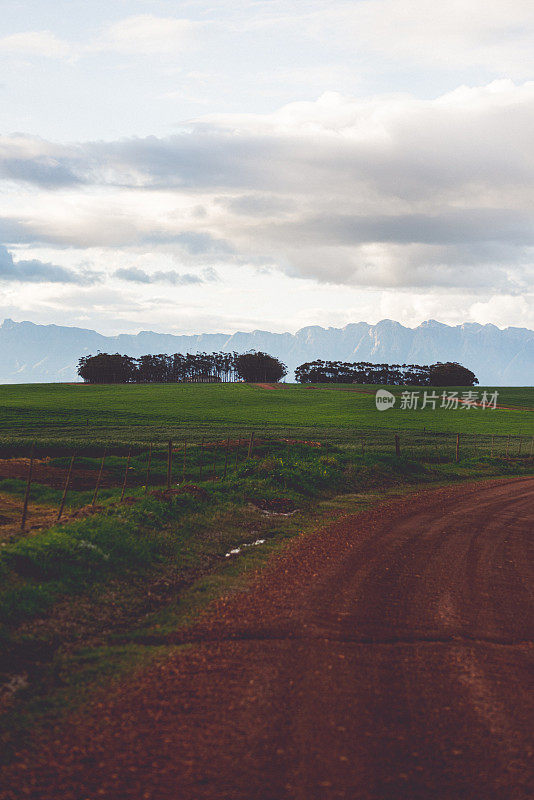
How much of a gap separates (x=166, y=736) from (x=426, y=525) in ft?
51.3

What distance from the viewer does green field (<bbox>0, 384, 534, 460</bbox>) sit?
177 feet

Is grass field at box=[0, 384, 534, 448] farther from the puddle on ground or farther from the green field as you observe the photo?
the puddle on ground

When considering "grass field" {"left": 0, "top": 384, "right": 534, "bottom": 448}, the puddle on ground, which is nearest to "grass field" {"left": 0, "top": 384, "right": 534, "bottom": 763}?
the puddle on ground

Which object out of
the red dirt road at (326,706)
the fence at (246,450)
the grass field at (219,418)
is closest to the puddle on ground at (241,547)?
the red dirt road at (326,706)

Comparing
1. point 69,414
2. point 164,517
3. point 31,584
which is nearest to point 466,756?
point 31,584

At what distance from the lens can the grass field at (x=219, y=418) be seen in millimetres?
56031

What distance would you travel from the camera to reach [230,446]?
41.2m

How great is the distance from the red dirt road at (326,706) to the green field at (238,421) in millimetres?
31116

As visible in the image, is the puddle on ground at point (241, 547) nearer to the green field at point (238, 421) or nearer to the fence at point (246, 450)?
the fence at point (246, 450)

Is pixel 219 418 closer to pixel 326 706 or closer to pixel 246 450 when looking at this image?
pixel 246 450

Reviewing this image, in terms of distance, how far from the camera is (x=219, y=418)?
74688 millimetres

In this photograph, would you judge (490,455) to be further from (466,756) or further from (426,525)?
(466,756)

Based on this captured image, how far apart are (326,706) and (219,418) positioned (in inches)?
2641

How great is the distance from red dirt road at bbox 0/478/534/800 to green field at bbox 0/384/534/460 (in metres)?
31.1
